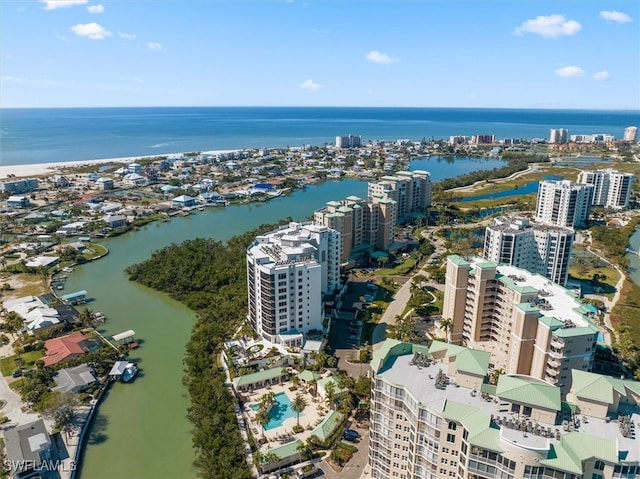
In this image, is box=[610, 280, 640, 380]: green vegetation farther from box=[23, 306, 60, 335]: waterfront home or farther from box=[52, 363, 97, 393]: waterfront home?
box=[23, 306, 60, 335]: waterfront home

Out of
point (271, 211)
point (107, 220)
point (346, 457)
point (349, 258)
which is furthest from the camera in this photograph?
point (271, 211)

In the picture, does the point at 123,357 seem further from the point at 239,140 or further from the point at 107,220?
the point at 239,140

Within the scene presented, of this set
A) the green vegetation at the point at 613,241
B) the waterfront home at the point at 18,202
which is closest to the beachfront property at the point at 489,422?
the green vegetation at the point at 613,241

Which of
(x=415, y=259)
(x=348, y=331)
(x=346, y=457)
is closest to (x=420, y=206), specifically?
(x=415, y=259)


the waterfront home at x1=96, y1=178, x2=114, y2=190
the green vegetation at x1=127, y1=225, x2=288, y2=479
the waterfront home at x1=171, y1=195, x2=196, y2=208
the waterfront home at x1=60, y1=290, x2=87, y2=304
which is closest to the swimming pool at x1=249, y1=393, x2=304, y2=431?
the green vegetation at x1=127, y1=225, x2=288, y2=479

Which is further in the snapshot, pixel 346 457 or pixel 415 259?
pixel 415 259

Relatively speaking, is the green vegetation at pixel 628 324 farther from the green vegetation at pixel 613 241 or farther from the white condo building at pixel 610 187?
the white condo building at pixel 610 187
